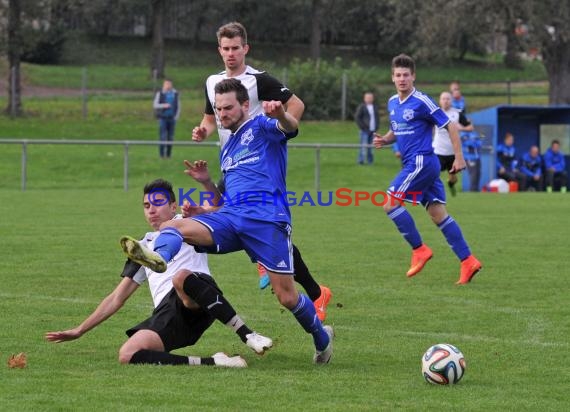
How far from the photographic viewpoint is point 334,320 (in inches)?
364

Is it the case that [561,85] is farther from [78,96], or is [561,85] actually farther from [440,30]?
[78,96]

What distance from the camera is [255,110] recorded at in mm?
8469

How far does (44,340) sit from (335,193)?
16841 mm

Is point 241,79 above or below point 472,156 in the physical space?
above

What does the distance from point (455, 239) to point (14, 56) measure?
2654 centimetres

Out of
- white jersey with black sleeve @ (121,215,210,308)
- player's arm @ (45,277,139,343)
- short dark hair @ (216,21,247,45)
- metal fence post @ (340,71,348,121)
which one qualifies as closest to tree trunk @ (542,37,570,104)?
metal fence post @ (340,71,348,121)

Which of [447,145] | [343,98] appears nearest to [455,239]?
[447,145]

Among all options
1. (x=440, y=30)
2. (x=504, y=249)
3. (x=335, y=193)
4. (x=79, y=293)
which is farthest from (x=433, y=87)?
(x=79, y=293)

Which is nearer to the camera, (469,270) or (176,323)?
(176,323)

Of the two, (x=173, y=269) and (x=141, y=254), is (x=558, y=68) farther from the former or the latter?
(x=141, y=254)

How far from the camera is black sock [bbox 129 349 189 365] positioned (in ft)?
23.3

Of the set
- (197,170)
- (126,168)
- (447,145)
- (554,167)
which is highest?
(197,170)

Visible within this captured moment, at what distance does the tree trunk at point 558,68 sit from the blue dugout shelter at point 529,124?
9849 millimetres

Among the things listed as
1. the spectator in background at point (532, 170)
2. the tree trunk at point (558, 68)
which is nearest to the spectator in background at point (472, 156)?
the spectator in background at point (532, 170)
